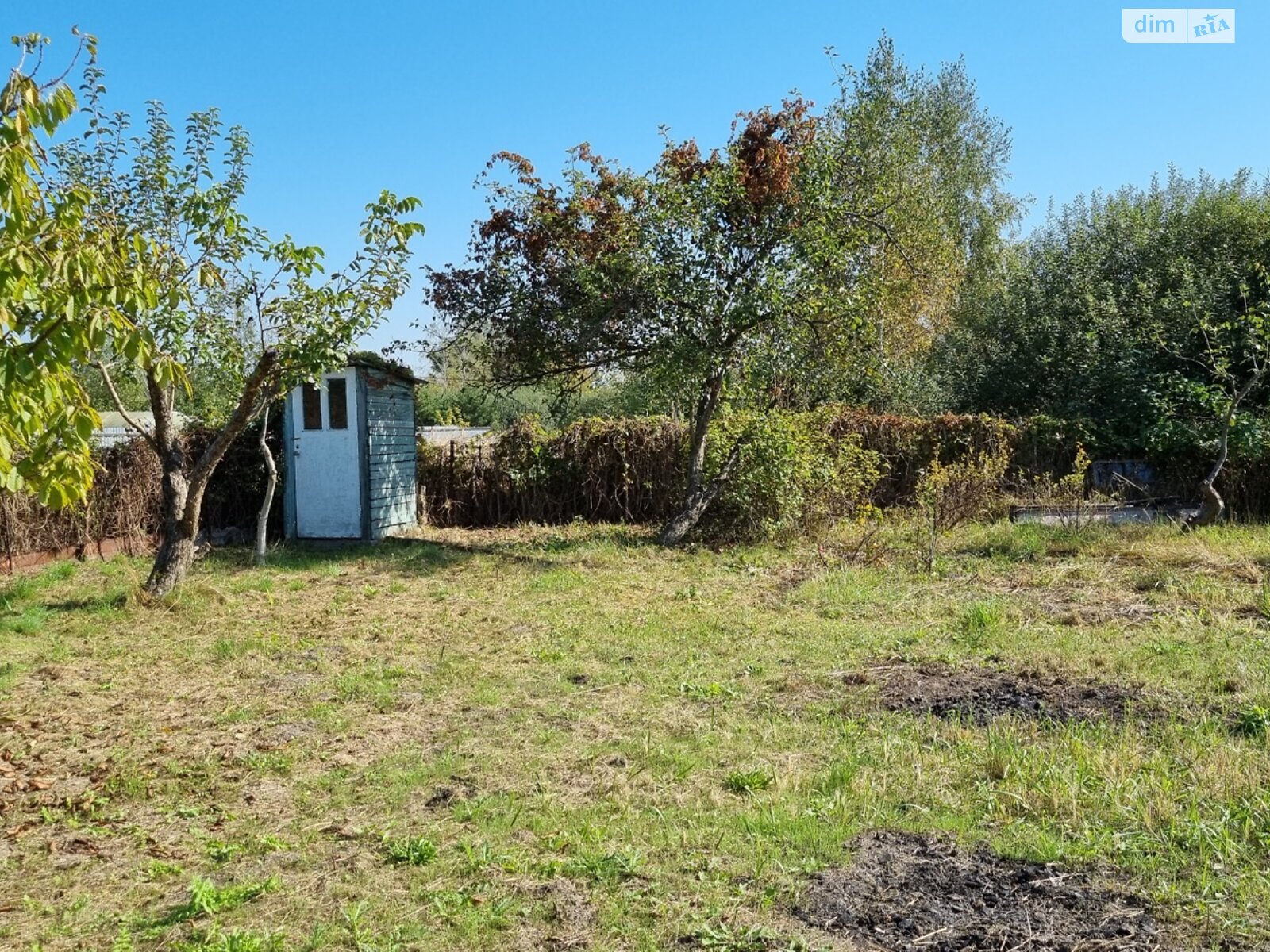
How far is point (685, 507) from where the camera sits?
11555 mm

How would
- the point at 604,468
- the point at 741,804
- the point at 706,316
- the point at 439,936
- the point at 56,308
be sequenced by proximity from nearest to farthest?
the point at 439,936, the point at 56,308, the point at 741,804, the point at 706,316, the point at 604,468

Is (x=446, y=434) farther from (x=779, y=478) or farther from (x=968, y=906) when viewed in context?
(x=968, y=906)

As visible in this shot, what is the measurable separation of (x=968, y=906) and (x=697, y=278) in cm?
867

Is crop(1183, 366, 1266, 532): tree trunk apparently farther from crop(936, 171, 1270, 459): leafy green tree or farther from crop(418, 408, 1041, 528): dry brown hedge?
crop(418, 408, 1041, 528): dry brown hedge

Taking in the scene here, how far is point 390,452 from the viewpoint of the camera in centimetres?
1260

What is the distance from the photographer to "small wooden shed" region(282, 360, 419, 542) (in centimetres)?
1200

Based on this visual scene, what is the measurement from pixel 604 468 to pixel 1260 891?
11.2 m

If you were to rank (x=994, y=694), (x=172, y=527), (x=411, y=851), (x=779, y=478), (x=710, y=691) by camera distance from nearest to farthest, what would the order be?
(x=411, y=851) → (x=994, y=694) → (x=710, y=691) → (x=172, y=527) → (x=779, y=478)

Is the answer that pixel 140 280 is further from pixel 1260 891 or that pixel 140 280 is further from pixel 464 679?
pixel 1260 891

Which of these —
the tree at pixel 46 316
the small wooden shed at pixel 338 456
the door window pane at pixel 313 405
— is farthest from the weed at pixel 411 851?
the door window pane at pixel 313 405

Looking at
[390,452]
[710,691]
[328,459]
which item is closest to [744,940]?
[710,691]

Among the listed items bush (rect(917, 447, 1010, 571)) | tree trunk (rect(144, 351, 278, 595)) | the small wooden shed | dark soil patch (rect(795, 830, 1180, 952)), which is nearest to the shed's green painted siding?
the small wooden shed

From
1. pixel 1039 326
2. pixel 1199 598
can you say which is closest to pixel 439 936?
pixel 1199 598

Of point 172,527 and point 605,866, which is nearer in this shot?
point 605,866
